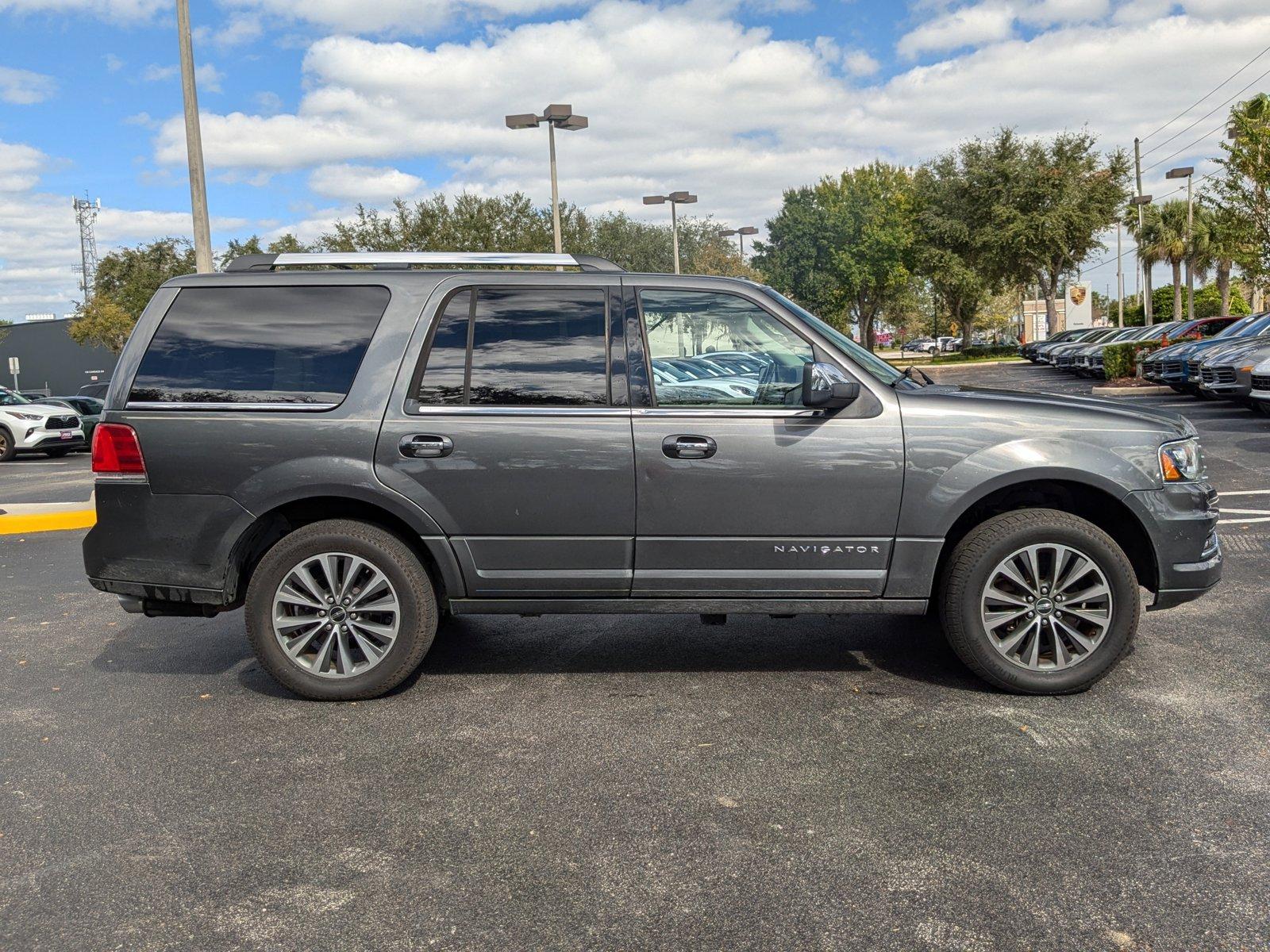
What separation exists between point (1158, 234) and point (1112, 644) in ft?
228

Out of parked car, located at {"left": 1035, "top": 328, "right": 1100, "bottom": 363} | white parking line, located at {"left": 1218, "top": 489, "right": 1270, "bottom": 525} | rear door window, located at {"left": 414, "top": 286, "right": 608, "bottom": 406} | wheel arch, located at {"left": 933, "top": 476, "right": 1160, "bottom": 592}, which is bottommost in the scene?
white parking line, located at {"left": 1218, "top": 489, "right": 1270, "bottom": 525}

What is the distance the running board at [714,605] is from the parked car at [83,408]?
2017cm

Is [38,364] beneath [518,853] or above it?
above

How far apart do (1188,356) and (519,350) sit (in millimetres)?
20335

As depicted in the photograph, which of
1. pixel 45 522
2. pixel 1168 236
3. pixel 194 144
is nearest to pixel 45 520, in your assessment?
pixel 45 522

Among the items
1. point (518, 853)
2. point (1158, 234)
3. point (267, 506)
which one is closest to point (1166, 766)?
point (518, 853)

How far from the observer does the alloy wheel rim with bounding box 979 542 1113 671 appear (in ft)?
15.7

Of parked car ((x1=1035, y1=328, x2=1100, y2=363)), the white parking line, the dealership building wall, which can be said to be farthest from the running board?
the dealership building wall

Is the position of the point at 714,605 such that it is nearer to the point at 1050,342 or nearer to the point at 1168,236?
the point at 1050,342

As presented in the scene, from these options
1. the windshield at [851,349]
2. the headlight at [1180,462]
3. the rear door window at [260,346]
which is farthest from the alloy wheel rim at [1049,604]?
the rear door window at [260,346]

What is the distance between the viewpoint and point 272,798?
3955 millimetres

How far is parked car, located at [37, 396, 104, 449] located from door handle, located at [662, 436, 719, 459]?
20686 mm

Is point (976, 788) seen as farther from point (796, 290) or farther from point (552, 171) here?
point (796, 290)

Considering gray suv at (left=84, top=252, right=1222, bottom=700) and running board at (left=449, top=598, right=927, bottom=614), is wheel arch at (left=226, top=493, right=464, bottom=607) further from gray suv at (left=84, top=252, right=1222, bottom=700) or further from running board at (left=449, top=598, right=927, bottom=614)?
running board at (left=449, top=598, right=927, bottom=614)
